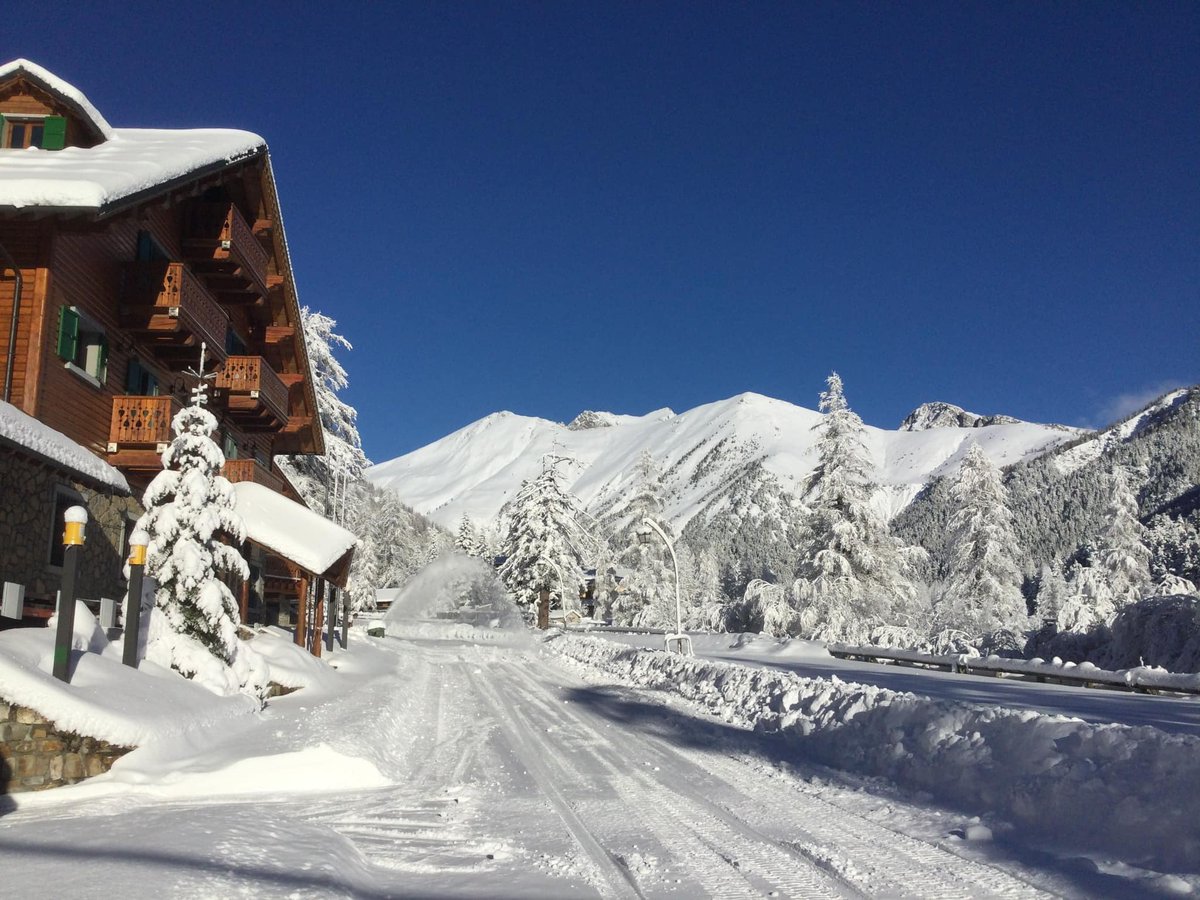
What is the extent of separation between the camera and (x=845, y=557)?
147 feet

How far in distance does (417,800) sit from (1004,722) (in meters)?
6.45

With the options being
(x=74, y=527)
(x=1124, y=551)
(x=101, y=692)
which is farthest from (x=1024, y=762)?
(x=1124, y=551)

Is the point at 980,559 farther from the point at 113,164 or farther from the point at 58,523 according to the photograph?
the point at 113,164

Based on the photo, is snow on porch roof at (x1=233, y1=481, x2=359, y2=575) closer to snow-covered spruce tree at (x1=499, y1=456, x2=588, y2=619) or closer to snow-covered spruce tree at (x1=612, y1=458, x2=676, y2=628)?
snow-covered spruce tree at (x1=499, y1=456, x2=588, y2=619)

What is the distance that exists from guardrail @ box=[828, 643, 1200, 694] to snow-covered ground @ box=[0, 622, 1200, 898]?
10809 mm

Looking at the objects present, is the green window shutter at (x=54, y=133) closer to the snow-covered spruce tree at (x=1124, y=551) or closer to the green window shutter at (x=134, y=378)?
the green window shutter at (x=134, y=378)

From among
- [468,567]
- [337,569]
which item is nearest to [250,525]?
[337,569]

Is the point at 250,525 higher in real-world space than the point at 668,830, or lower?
higher

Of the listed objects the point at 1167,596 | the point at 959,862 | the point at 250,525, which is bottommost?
the point at 959,862

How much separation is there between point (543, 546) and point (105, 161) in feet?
157

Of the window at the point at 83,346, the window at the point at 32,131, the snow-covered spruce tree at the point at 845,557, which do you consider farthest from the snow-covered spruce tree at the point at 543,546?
the window at the point at 32,131

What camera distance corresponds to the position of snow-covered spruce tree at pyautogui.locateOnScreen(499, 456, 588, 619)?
62.5 meters

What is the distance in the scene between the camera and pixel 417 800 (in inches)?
372

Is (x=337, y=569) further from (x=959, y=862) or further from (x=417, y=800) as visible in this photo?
(x=959, y=862)
